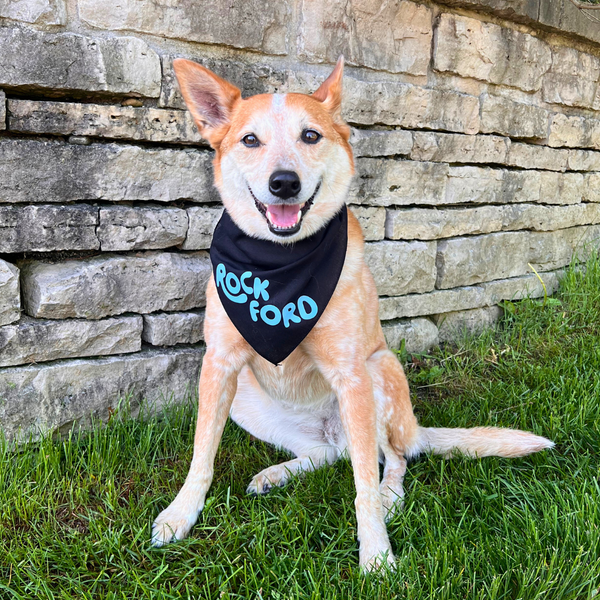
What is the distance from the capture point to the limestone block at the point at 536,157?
4117 millimetres

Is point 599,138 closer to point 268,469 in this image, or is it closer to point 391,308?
point 391,308

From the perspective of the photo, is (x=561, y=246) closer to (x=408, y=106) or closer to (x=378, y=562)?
(x=408, y=106)

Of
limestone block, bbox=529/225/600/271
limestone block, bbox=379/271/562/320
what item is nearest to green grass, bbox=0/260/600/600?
limestone block, bbox=379/271/562/320

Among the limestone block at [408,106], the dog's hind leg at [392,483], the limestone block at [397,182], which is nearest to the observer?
the dog's hind leg at [392,483]

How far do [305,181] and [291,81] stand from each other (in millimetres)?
1087

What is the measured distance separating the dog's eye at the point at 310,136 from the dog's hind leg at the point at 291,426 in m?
1.21

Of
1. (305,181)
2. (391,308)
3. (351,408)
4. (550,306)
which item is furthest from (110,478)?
(550,306)

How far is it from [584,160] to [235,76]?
3.53 metres

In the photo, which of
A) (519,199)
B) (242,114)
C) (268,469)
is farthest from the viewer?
(519,199)

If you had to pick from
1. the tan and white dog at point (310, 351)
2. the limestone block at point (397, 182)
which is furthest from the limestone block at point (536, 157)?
the tan and white dog at point (310, 351)

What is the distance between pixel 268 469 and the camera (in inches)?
98.2

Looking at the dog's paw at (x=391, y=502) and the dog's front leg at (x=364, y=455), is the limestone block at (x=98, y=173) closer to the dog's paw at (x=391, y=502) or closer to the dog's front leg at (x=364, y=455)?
the dog's front leg at (x=364, y=455)

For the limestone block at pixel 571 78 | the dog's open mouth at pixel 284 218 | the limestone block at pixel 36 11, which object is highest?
the limestone block at pixel 571 78

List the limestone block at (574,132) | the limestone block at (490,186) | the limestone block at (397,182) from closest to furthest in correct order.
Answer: the limestone block at (397,182), the limestone block at (490,186), the limestone block at (574,132)
